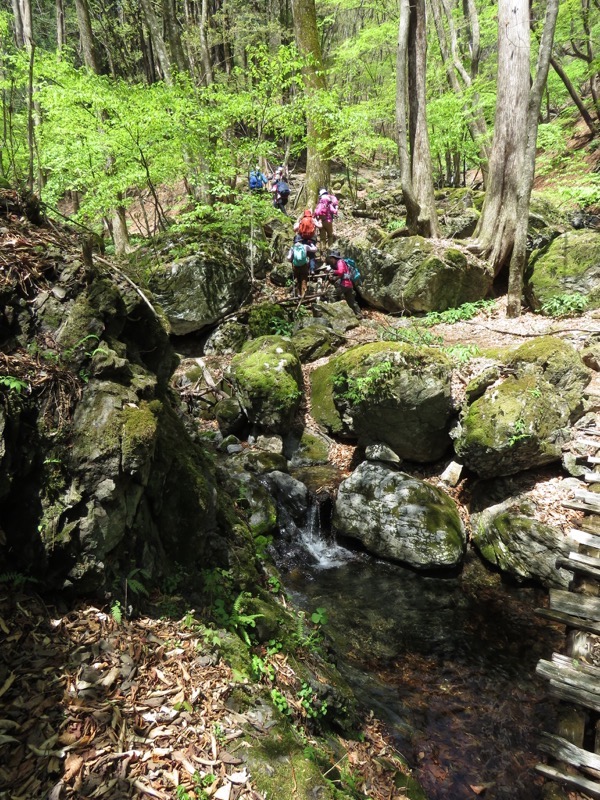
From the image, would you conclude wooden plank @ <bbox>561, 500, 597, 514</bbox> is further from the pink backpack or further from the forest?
the pink backpack

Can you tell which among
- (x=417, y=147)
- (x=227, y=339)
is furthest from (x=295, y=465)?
(x=417, y=147)

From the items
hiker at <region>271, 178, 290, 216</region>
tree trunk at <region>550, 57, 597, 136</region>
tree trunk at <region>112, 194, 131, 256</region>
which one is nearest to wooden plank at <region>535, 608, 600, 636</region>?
hiker at <region>271, 178, 290, 216</region>

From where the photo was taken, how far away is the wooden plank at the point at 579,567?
4.43m

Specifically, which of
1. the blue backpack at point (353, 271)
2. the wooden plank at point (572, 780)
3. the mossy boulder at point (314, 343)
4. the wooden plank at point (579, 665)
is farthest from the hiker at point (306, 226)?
the wooden plank at point (572, 780)

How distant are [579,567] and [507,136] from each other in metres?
9.69

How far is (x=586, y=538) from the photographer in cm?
473

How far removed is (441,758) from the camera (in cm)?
398

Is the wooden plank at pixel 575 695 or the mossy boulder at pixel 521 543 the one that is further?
the mossy boulder at pixel 521 543

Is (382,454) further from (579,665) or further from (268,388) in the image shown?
(579,665)

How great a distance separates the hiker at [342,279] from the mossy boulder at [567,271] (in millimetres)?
4055

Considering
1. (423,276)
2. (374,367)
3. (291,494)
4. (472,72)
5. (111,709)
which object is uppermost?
(472,72)

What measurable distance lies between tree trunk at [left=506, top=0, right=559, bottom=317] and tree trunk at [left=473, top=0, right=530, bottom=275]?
0.93 meters

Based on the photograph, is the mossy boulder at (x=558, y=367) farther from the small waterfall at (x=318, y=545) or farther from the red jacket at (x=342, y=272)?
the red jacket at (x=342, y=272)

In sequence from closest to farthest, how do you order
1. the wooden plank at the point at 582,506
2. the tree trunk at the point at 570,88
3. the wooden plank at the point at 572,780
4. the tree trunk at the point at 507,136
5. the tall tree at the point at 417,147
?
the wooden plank at the point at 572,780
the wooden plank at the point at 582,506
the tree trunk at the point at 507,136
the tall tree at the point at 417,147
the tree trunk at the point at 570,88
